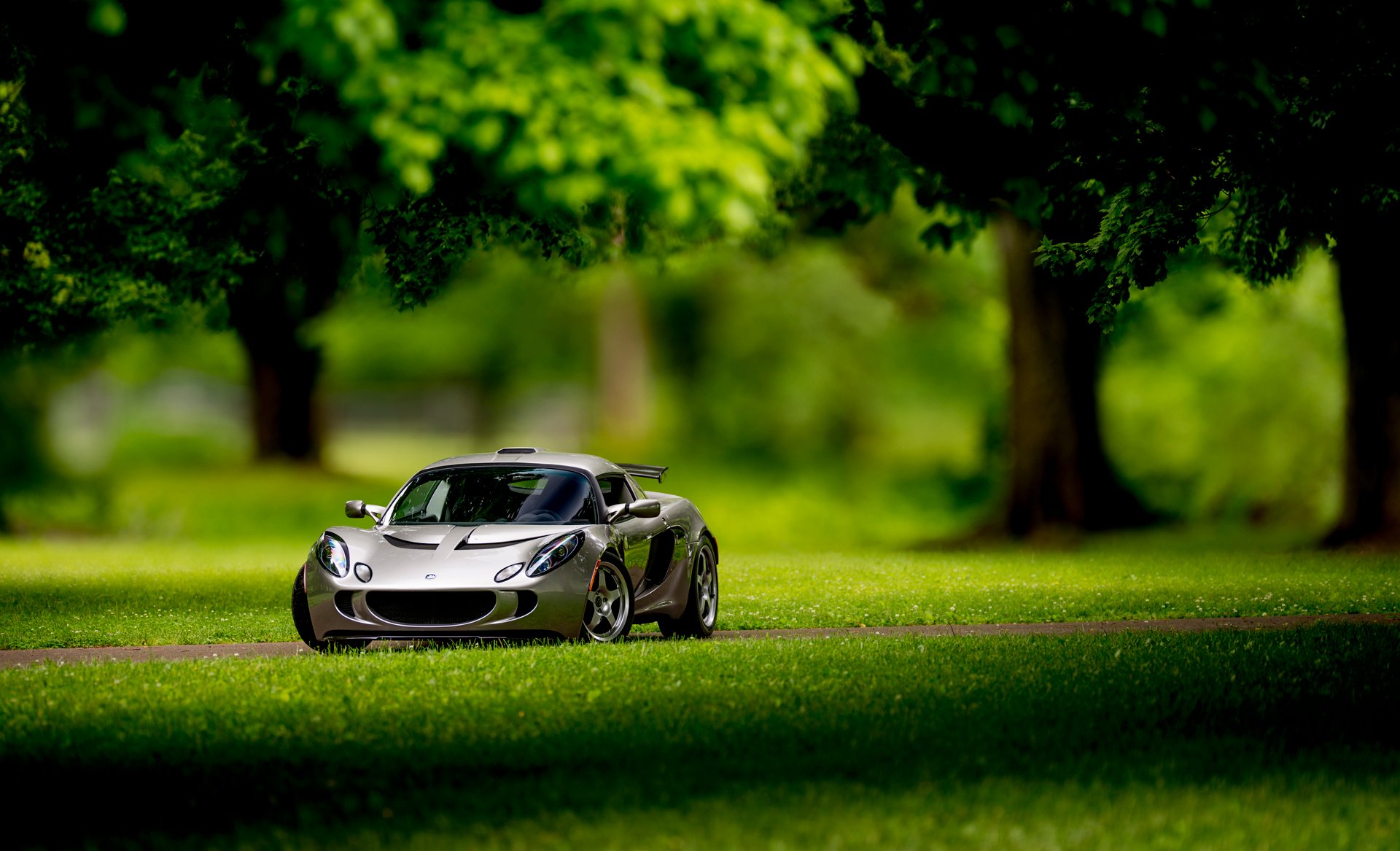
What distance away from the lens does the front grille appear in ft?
38.1

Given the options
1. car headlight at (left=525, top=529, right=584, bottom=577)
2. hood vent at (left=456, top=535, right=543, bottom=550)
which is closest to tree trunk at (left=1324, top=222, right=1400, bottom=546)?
car headlight at (left=525, top=529, right=584, bottom=577)

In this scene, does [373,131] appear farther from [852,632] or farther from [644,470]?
[852,632]

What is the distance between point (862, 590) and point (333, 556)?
704 cm

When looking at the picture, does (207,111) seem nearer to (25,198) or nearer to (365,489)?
(25,198)

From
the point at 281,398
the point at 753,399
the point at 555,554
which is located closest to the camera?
the point at 555,554

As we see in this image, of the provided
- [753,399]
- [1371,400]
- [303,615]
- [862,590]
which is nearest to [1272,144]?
[862,590]

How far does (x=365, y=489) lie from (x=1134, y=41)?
31.0 metres

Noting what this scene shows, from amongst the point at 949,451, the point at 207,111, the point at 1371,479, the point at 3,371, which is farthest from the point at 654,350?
the point at 207,111

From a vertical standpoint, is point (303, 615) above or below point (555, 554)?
below

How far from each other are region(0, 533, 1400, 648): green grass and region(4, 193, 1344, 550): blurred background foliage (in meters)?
10.6

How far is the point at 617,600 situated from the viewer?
12367 mm

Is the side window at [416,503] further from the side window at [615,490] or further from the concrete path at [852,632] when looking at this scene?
the side window at [615,490]

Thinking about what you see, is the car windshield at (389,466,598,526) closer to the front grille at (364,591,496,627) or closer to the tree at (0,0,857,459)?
the front grille at (364,591,496,627)

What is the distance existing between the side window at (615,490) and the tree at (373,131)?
2354 mm
